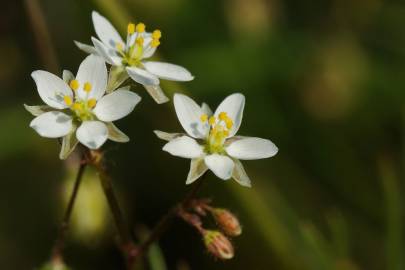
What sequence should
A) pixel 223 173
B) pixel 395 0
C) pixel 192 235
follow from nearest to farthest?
pixel 223 173 < pixel 192 235 < pixel 395 0

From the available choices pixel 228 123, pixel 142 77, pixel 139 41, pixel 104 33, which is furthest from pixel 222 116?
pixel 104 33

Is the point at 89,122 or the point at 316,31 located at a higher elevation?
the point at 316,31

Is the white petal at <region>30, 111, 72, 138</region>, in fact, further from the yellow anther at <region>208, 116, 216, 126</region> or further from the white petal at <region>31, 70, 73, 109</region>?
the yellow anther at <region>208, 116, 216, 126</region>

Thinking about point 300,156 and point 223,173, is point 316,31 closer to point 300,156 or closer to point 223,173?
point 300,156

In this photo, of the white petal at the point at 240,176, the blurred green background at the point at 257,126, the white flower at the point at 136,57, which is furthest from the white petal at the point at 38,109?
the blurred green background at the point at 257,126

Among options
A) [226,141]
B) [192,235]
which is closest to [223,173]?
[226,141]
